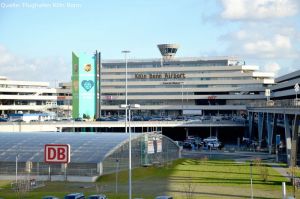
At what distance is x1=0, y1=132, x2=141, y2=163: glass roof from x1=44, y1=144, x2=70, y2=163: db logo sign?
2556 centimetres

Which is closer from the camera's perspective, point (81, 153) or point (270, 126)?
point (81, 153)

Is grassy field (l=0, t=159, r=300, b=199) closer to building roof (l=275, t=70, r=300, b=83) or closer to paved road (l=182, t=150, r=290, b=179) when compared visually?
paved road (l=182, t=150, r=290, b=179)

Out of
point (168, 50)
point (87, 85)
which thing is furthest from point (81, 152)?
point (168, 50)

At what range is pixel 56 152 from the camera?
3891 centimetres

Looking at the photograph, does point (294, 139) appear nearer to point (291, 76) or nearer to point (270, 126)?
point (270, 126)

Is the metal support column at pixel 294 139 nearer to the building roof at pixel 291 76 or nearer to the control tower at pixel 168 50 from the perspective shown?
the building roof at pixel 291 76

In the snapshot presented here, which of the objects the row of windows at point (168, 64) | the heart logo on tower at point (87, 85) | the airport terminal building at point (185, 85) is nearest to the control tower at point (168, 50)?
the airport terminal building at point (185, 85)

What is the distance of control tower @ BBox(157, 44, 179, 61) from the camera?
192625mm

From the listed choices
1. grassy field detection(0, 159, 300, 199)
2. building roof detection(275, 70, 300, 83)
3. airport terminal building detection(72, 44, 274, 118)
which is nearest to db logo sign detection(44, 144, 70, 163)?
grassy field detection(0, 159, 300, 199)

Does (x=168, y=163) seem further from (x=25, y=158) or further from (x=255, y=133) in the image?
(x=255, y=133)

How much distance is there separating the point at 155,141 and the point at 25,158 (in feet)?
67.1

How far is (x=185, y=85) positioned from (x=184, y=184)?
120203 mm

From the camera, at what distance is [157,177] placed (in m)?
67.8

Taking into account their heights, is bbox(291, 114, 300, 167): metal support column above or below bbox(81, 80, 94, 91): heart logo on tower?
below
